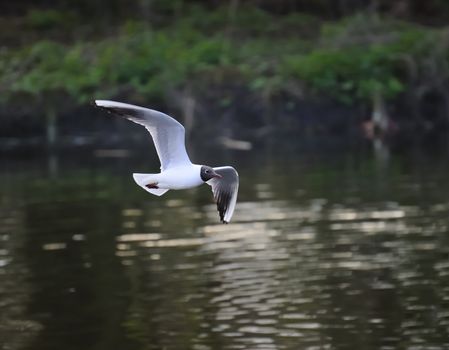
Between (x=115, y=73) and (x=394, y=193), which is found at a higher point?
(x=115, y=73)

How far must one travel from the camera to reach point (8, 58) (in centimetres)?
4556

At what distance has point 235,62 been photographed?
44.5 m

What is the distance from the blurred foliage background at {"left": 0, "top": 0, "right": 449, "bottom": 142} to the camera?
42594 millimetres

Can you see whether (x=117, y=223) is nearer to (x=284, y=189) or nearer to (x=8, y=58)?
(x=284, y=189)

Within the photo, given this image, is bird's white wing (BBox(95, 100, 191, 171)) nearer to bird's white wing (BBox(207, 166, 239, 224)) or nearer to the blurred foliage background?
bird's white wing (BBox(207, 166, 239, 224))

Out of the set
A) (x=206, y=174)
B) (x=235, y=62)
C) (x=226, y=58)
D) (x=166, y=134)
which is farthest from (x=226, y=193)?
(x=235, y=62)

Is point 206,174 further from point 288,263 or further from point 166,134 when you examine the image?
point 288,263

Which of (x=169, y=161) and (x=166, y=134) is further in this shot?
(x=169, y=161)

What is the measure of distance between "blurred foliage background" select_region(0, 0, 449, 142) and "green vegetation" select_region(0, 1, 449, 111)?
3 centimetres

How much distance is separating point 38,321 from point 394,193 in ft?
39.0

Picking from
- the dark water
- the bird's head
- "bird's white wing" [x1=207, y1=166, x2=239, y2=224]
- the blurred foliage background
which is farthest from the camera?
the blurred foliage background

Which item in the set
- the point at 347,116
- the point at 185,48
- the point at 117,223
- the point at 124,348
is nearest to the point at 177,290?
the point at 124,348

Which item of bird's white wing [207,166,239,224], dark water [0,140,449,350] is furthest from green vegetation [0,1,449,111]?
bird's white wing [207,166,239,224]

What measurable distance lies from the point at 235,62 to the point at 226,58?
1.34 ft
